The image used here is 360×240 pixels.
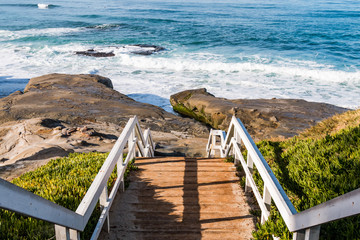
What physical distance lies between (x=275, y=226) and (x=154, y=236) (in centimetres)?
142

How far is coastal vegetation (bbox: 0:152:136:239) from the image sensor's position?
358cm

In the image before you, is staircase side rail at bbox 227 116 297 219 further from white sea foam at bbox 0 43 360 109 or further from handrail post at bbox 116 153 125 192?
white sea foam at bbox 0 43 360 109

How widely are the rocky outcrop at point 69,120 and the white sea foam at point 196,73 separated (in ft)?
16.2

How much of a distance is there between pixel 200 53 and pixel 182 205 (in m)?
31.4

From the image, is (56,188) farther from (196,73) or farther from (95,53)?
(95,53)

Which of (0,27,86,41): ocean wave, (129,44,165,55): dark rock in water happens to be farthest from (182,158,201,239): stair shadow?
(0,27,86,41): ocean wave

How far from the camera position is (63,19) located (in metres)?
56.8

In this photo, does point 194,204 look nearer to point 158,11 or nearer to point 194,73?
point 194,73

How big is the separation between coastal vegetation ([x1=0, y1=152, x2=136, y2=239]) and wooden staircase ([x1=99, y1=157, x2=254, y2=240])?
33cm

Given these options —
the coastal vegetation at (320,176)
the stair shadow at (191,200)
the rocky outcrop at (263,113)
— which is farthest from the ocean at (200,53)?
the coastal vegetation at (320,176)

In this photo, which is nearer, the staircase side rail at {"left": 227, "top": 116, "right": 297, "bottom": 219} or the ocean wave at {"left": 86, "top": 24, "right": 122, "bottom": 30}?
the staircase side rail at {"left": 227, "top": 116, "right": 297, "bottom": 219}

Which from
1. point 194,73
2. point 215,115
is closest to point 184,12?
point 194,73

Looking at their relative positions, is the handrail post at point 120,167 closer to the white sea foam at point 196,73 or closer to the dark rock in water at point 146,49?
the white sea foam at point 196,73

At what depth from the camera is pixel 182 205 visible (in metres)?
4.70
